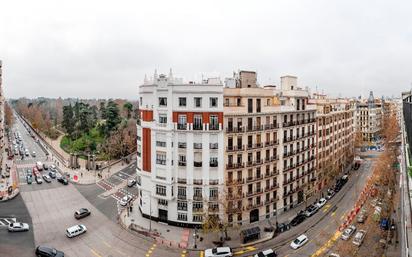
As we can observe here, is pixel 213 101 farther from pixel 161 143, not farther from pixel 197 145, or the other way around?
pixel 161 143

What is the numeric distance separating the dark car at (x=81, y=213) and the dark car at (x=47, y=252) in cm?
1237

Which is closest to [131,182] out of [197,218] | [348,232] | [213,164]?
[197,218]

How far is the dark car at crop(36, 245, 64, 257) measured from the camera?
39.5 meters

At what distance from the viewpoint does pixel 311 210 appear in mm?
55812

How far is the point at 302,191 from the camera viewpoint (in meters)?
62.1

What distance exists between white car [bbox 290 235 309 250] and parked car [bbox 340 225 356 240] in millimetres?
5336

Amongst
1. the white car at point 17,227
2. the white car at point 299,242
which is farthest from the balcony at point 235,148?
the white car at point 17,227

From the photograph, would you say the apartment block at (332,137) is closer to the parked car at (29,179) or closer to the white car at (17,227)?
the white car at (17,227)

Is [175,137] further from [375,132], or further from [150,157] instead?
[375,132]

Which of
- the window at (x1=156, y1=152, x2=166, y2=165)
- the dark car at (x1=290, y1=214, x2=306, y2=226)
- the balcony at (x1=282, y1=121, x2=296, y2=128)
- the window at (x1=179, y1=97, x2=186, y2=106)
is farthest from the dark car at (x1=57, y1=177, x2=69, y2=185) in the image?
the dark car at (x1=290, y1=214, x2=306, y2=226)

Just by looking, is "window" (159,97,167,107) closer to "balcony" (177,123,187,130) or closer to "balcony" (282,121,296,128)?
"balcony" (177,123,187,130)

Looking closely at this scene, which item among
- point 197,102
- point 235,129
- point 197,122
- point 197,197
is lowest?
point 197,197

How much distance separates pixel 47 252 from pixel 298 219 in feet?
127

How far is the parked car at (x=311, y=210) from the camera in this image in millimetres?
54588
